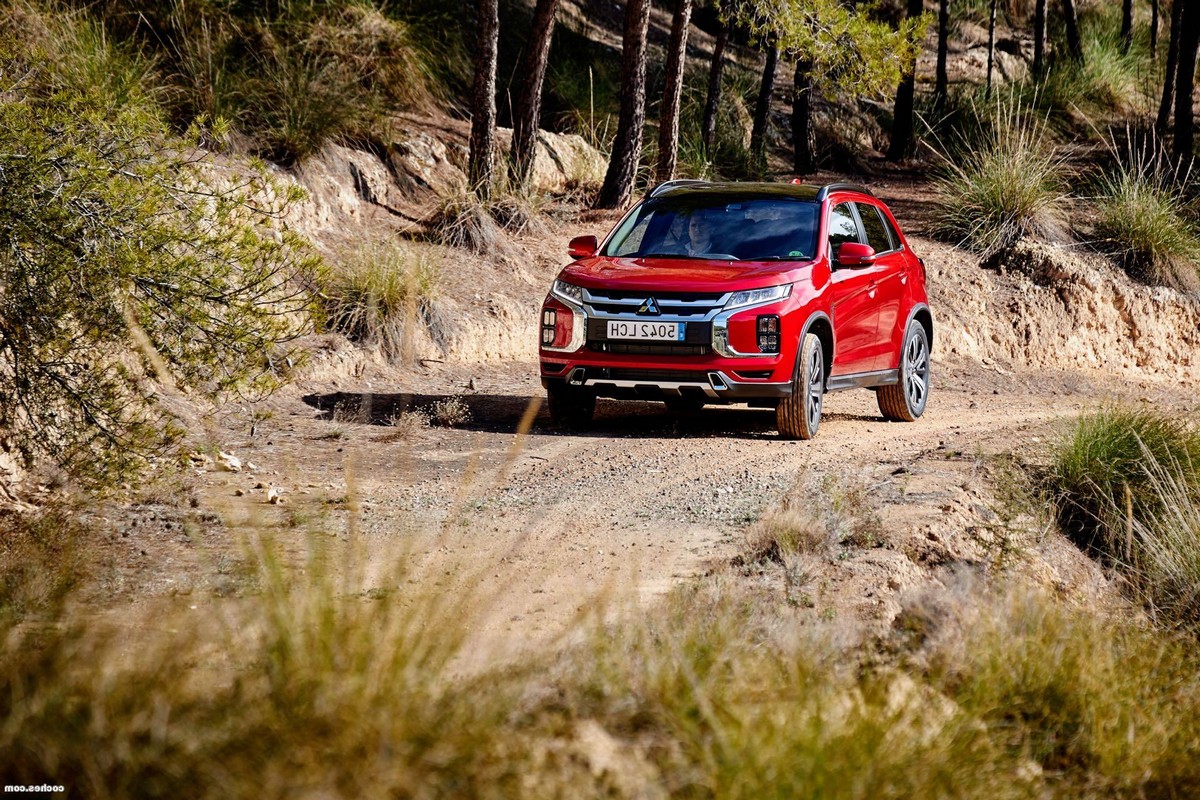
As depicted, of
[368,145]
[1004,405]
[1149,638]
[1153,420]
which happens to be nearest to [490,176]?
[368,145]

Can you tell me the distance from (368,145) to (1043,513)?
37.3ft

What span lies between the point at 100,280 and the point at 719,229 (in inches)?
204

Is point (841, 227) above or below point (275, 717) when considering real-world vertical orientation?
above

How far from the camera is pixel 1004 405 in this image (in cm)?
1427

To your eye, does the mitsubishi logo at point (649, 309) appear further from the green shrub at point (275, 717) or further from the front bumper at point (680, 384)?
the green shrub at point (275, 717)

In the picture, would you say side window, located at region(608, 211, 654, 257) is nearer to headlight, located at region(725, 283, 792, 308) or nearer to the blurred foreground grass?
headlight, located at region(725, 283, 792, 308)

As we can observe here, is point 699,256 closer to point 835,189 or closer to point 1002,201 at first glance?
point 835,189

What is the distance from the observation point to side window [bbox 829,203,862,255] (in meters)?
10.8

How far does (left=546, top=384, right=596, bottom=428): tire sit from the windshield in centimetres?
118

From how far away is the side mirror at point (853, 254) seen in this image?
406 inches

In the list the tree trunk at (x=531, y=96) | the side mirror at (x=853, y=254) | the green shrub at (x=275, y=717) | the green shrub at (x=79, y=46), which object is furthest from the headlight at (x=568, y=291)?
the tree trunk at (x=531, y=96)

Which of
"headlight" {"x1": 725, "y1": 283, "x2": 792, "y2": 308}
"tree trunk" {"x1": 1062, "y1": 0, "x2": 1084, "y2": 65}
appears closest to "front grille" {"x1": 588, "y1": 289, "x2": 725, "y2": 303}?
"headlight" {"x1": 725, "y1": 283, "x2": 792, "y2": 308}

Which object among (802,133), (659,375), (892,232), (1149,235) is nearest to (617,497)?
(659,375)

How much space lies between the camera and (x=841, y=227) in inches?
432
